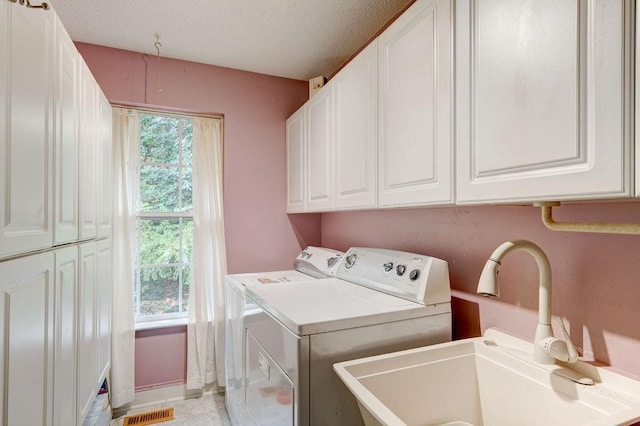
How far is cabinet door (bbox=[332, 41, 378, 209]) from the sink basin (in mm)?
698

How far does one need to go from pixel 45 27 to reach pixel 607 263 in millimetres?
1911

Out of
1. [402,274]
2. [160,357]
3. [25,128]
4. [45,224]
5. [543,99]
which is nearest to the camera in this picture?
[543,99]

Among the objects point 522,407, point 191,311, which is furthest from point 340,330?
point 191,311

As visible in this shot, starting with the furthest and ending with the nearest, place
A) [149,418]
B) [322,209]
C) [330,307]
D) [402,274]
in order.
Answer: [149,418]
[322,209]
[402,274]
[330,307]

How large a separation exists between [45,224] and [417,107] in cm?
134

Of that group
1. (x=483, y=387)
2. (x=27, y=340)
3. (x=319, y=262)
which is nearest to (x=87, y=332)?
(x=27, y=340)

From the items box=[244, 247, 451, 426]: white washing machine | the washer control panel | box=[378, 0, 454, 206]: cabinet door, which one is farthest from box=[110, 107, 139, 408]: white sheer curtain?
box=[378, 0, 454, 206]: cabinet door

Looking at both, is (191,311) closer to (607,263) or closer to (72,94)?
(72,94)

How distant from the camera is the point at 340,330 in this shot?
1.18 meters

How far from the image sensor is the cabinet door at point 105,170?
1.85 m

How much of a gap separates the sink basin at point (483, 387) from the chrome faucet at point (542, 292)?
0.07 metres

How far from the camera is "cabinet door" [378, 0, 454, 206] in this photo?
1.11m

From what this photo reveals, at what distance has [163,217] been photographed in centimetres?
252

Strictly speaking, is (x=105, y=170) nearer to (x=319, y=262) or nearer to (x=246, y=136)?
(x=246, y=136)
